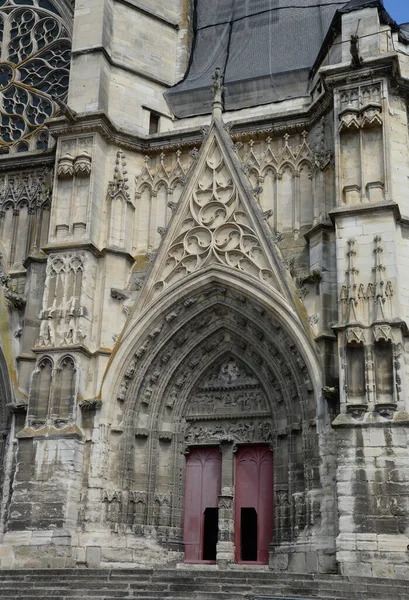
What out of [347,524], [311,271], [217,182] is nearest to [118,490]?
[347,524]

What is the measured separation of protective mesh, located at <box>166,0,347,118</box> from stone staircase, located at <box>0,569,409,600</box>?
8.57 metres

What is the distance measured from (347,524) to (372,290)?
3255mm

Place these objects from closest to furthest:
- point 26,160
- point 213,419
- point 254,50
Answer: point 213,419
point 26,160
point 254,50

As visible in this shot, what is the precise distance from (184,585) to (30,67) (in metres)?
11.5

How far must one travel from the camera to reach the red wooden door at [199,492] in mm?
12602

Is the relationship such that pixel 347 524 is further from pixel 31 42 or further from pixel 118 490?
pixel 31 42

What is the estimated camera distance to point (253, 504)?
1248 centimetres

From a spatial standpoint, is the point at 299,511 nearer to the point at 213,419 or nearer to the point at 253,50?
the point at 213,419

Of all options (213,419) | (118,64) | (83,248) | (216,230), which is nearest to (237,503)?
(213,419)

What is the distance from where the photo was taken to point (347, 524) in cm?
1023

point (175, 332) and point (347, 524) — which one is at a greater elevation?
point (175, 332)

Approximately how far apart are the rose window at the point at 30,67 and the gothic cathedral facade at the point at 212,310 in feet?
5.07

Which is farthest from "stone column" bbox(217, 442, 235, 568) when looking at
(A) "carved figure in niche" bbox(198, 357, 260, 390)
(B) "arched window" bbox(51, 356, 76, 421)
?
(B) "arched window" bbox(51, 356, 76, 421)

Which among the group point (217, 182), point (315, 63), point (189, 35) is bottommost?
point (217, 182)
